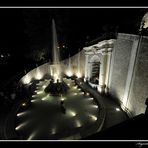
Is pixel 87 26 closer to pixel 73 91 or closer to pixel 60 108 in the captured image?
pixel 73 91

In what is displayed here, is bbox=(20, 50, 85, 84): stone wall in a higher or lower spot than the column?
lower

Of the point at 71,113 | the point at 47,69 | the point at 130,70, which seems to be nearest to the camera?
the point at 130,70

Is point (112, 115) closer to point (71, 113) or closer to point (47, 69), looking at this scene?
point (71, 113)

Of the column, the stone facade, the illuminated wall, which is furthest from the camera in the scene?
the column

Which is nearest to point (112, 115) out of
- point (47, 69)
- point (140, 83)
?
point (140, 83)

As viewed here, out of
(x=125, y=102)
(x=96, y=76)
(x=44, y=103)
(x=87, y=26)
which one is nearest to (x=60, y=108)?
(x=44, y=103)

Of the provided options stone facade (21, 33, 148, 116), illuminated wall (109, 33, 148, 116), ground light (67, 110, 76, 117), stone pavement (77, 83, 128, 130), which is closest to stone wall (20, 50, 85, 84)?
stone facade (21, 33, 148, 116)

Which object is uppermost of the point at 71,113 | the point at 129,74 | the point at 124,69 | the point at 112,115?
the point at 124,69

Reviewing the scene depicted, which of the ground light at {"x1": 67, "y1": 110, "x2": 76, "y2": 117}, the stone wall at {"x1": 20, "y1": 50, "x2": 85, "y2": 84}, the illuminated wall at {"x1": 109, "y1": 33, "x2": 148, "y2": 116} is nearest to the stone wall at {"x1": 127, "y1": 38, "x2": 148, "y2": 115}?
the illuminated wall at {"x1": 109, "y1": 33, "x2": 148, "y2": 116}

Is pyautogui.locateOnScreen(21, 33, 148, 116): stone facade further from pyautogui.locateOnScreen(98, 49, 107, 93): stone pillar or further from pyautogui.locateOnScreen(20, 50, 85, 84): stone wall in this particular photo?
pyautogui.locateOnScreen(20, 50, 85, 84): stone wall

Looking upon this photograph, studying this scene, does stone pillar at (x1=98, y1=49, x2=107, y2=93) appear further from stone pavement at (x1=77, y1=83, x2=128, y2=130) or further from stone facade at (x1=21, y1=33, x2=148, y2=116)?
stone pavement at (x1=77, y1=83, x2=128, y2=130)

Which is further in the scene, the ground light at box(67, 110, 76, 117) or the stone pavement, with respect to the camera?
the ground light at box(67, 110, 76, 117)

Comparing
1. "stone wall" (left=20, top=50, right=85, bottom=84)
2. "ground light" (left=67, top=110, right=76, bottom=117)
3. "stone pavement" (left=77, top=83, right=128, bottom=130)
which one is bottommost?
"stone pavement" (left=77, top=83, right=128, bottom=130)

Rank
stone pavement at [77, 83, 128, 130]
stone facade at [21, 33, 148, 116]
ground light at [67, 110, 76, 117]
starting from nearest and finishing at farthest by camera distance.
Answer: stone facade at [21, 33, 148, 116] → stone pavement at [77, 83, 128, 130] → ground light at [67, 110, 76, 117]
